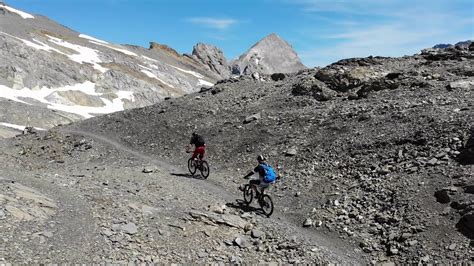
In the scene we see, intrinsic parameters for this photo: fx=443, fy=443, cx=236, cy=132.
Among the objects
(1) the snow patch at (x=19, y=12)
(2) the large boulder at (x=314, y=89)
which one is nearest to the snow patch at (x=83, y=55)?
(1) the snow patch at (x=19, y=12)

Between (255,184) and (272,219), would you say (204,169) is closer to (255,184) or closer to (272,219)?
(255,184)

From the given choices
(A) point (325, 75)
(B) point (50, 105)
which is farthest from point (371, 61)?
(B) point (50, 105)

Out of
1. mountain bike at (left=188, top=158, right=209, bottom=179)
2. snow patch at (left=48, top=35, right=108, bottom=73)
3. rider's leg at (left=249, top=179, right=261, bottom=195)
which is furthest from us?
snow patch at (left=48, top=35, right=108, bottom=73)

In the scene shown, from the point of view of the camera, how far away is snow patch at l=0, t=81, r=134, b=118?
77.7m

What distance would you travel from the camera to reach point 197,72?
170m

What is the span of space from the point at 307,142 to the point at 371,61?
19966 millimetres

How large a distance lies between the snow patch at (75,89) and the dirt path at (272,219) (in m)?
51.6

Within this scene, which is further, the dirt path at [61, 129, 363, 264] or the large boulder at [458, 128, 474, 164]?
the large boulder at [458, 128, 474, 164]

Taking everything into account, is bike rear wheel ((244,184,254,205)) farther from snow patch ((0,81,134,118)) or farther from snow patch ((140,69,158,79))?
snow patch ((140,69,158,79))

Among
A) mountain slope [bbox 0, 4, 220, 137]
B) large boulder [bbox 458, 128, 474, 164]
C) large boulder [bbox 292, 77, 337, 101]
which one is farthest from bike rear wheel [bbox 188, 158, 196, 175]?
mountain slope [bbox 0, 4, 220, 137]

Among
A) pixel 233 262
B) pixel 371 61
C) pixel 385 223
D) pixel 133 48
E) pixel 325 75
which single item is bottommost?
pixel 233 262

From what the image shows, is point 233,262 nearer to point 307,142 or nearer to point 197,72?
point 307,142

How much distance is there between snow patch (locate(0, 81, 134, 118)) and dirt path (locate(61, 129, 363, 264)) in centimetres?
5157

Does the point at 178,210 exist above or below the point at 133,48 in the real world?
below
